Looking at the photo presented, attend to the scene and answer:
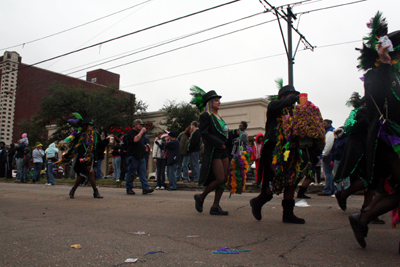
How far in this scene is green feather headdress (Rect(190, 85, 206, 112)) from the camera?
5.94 metres

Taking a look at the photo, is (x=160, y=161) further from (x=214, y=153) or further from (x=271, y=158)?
(x=271, y=158)

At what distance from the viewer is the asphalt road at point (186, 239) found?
121 inches

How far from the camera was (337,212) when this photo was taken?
5805mm

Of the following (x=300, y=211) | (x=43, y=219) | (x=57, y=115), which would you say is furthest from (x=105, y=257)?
(x=57, y=115)

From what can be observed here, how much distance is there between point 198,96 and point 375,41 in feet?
10.2

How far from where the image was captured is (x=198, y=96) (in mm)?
5953

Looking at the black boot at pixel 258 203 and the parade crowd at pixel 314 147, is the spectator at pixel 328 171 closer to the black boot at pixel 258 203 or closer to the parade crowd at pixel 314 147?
the parade crowd at pixel 314 147

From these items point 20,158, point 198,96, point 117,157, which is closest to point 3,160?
point 20,158

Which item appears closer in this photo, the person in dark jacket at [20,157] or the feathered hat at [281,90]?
the feathered hat at [281,90]

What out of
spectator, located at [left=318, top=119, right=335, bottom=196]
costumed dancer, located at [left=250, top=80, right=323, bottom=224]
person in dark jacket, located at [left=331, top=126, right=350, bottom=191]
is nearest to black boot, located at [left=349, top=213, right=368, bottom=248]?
costumed dancer, located at [left=250, top=80, right=323, bottom=224]

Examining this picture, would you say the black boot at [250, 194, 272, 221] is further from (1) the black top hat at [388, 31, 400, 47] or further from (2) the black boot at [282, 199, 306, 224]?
(1) the black top hat at [388, 31, 400, 47]

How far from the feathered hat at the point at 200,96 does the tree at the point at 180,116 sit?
2604cm

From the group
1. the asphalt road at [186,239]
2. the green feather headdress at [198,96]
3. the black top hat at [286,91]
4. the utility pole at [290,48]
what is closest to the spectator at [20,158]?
the asphalt road at [186,239]

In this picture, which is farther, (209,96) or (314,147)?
(209,96)
